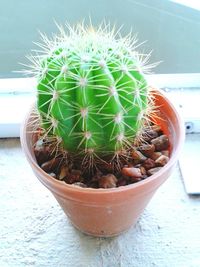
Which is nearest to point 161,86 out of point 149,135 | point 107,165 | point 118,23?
point 118,23

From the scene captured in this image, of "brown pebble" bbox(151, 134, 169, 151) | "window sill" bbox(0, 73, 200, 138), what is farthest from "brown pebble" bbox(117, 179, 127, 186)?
"window sill" bbox(0, 73, 200, 138)

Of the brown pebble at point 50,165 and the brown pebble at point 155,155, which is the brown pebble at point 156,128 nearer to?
the brown pebble at point 155,155

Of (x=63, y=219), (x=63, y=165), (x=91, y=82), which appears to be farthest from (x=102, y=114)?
(x=63, y=219)

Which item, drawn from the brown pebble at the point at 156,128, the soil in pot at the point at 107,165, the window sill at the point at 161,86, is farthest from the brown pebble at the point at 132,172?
the window sill at the point at 161,86

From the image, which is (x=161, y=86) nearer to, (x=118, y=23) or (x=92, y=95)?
(x=118, y=23)

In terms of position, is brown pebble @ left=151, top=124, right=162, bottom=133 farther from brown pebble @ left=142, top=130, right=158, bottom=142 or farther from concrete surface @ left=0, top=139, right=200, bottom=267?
concrete surface @ left=0, top=139, right=200, bottom=267

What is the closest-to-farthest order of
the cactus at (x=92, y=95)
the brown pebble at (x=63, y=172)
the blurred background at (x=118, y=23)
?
1. the cactus at (x=92, y=95)
2. the brown pebble at (x=63, y=172)
3. the blurred background at (x=118, y=23)
